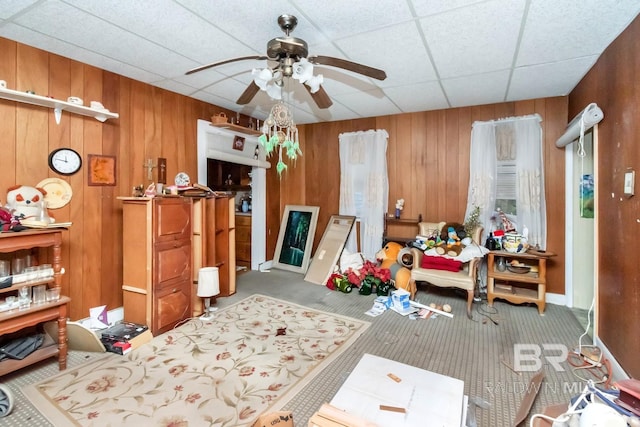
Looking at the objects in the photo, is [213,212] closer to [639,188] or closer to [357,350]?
[357,350]

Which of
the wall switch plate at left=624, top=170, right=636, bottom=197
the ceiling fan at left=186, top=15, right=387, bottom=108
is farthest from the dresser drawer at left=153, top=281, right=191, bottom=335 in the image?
the wall switch plate at left=624, top=170, right=636, bottom=197

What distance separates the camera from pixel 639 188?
191cm

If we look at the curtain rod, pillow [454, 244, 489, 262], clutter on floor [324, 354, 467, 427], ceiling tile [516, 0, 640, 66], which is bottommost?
clutter on floor [324, 354, 467, 427]

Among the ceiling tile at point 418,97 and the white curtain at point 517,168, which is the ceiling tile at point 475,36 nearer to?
the ceiling tile at point 418,97

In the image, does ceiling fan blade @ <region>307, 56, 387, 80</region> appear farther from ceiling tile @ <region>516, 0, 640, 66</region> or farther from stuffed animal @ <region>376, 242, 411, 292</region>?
stuffed animal @ <region>376, 242, 411, 292</region>

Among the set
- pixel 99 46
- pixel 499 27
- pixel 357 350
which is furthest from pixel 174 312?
pixel 499 27

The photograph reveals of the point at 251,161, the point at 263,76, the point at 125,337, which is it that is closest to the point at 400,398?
the point at 263,76

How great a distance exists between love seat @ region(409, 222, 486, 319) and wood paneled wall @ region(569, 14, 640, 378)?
99 centimetres

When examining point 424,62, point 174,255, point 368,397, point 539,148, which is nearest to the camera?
point 368,397

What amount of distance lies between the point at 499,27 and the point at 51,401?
3.84 meters

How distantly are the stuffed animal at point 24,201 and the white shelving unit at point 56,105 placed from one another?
0.66 metres

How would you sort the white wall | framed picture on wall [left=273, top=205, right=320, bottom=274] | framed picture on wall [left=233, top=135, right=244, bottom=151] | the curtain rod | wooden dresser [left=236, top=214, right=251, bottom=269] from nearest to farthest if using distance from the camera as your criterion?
1. the curtain rod
2. the white wall
3. framed picture on wall [left=233, top=135, right=244, bottom=151]
4. framed picture on wall [left=273, top=205, right=320, bottom=274]
5. wooden dresser [left=236, top=214, right=251, bottom=269]

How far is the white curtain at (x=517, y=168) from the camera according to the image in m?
3.58

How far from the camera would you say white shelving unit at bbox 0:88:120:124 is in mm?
2262
